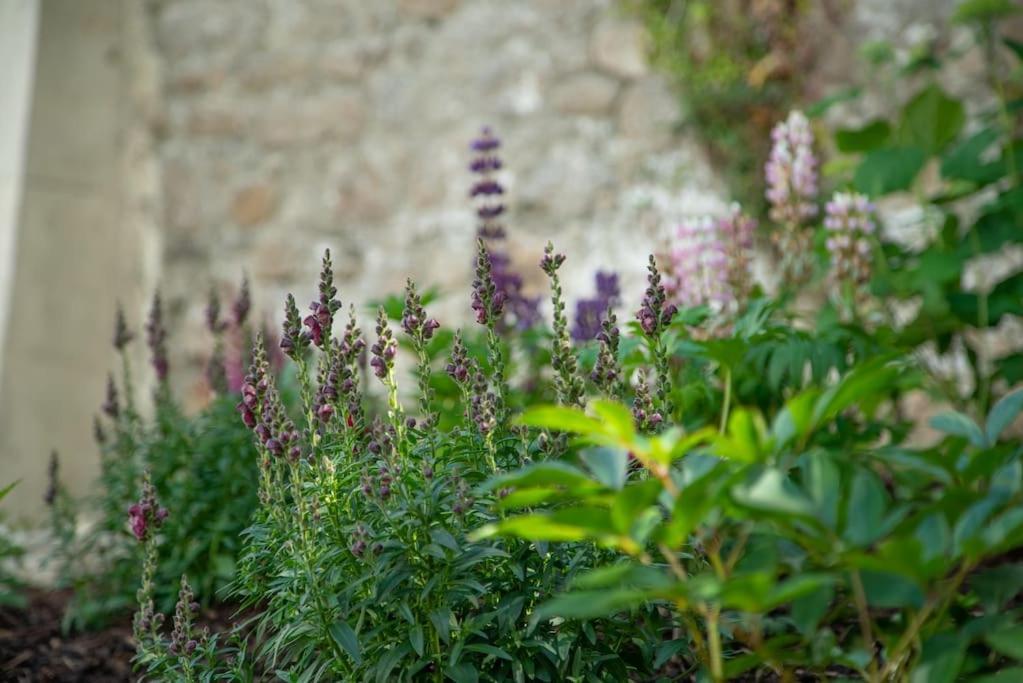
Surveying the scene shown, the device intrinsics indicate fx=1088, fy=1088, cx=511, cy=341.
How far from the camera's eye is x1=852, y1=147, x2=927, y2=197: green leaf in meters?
3.35

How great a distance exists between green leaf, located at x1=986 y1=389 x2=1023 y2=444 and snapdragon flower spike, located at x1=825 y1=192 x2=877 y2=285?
1.96 m

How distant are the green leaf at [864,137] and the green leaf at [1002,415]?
2.29 meters

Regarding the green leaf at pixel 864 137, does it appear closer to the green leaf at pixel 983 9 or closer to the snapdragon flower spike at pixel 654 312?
the green leaf at pixel 983 9

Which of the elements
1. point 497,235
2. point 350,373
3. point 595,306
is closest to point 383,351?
point 350,373

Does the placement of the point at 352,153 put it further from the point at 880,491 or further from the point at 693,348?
the point at 880,491

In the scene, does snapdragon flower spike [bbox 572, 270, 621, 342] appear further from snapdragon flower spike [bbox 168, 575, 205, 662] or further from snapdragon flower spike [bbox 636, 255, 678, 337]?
snapdragon flower spike [bbox 168, 575, 205, 662]

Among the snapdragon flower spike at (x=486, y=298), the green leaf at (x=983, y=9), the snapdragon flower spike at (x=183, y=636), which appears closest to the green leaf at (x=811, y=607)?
the snapdragon flower spike at (x=486, y=298)

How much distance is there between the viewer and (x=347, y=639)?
167 centimetres

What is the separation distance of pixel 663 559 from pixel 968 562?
2.40ft

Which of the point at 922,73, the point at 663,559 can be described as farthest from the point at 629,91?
the point at 663,559

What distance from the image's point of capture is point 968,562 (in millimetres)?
1252

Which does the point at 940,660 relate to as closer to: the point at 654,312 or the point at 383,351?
the point at 654,312

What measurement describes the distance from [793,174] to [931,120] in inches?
19.0

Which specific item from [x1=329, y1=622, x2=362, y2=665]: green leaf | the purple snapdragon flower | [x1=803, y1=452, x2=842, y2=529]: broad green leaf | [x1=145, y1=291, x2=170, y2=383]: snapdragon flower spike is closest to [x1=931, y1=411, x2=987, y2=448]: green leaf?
[x1=803, y1=452, x2=842, y2=529]: broad green leaf
